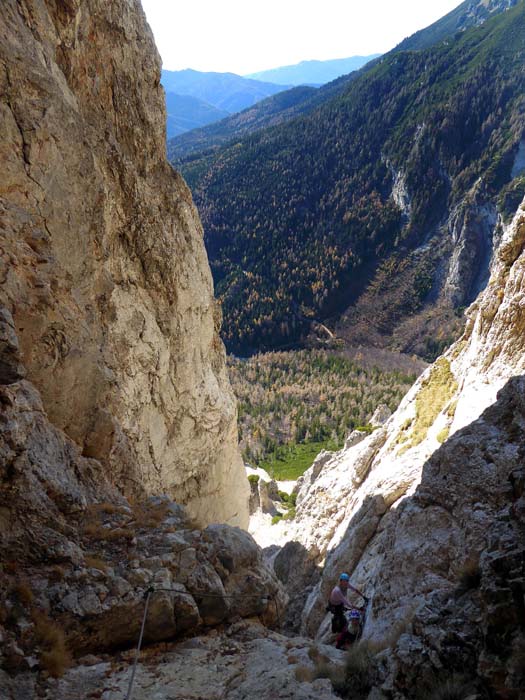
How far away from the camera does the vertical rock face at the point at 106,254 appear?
11266 millimetres

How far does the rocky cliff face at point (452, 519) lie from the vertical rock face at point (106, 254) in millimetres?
7144

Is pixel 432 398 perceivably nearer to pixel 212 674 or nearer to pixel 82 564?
pixel 212 674

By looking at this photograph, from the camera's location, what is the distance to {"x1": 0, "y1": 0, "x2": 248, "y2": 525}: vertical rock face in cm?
1127

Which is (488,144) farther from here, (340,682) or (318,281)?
(340,682)

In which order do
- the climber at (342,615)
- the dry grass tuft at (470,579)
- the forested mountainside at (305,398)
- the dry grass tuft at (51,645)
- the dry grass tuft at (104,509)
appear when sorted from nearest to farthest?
the dry grass tuft at (470,579) < the dry grass tuft at (51,645) < the dry grass tuft at (104,509) < the climber at (342,615) < the forested mountainside at (305,398)

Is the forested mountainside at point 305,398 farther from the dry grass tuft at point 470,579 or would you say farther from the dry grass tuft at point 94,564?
the dry grass tuft at point 470,579

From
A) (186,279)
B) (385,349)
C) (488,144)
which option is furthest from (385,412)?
(488,144)

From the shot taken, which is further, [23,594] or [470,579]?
[23,594]

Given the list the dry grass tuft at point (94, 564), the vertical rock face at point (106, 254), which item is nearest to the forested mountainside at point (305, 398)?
the vertical rock face at point (106, 254)

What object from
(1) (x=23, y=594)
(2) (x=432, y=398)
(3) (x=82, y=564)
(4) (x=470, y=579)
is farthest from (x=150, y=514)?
(2) (x=432, y=398)

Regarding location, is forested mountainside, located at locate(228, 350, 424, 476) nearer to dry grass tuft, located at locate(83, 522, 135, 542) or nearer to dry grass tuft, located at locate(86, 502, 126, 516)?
dry grass tuft, located at locate(86, 502, 126, 516)

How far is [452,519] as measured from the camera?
1279cm

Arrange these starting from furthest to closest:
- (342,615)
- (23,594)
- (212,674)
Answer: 1. (342,615)
2. (212,674)
3. (23,594)

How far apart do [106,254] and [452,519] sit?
12.0 m
